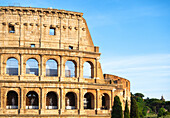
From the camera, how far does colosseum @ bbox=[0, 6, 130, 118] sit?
44281mm

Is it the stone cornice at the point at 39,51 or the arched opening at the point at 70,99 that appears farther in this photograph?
the arched opening at the point at 70,99

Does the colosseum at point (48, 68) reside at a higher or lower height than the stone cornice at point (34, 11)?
lower

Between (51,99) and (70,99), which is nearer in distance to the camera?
(51,99)

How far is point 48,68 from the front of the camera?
47031 mm

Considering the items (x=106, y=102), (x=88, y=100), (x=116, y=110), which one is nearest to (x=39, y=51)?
(x=88, y=100)

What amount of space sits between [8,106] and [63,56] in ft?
31.3

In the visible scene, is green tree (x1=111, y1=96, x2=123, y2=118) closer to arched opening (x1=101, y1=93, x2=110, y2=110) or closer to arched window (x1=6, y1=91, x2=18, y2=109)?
arched opening (x1=101, y1=93, x2=110, y2=110)

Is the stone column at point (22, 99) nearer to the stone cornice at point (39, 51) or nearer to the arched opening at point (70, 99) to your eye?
the stone cornice at point (39, 51)

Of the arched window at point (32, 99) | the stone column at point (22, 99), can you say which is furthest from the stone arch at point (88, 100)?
the stone column at point (22, 99)

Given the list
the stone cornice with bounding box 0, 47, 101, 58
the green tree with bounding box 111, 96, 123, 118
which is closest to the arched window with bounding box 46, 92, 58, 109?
the stone cornice with bounding box 0, 47, 101, 58

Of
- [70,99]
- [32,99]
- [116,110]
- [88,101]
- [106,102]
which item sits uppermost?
[32,99]

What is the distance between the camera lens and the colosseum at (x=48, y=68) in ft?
145

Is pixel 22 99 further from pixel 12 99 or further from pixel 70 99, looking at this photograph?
pixel 70 99

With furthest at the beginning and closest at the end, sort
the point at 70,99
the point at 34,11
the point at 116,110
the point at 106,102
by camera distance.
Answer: the point at 106,102
the point at 70,99
the point at 34,11
the point at 116,110
